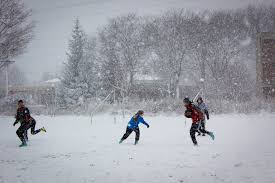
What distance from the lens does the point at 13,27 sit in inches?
1112

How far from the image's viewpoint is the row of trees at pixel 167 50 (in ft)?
122

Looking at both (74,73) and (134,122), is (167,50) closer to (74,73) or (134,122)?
(74,73)

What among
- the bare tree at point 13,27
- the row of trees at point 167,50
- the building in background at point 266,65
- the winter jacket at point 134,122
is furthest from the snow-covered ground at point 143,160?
the row of trees at point 167,50

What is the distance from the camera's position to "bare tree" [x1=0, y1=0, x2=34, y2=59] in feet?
90.6

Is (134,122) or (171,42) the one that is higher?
(171,42)

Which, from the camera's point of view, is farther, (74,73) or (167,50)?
(167,50)

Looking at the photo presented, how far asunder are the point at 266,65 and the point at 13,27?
24.7 meters

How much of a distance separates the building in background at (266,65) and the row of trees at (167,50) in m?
2.85

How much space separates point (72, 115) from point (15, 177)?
21182 millimetres

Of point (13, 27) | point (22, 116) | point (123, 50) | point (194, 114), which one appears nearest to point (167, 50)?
point (123, 50)

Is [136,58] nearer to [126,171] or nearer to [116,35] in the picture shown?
[116,35]

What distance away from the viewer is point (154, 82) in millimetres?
43688

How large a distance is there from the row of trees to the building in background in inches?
112

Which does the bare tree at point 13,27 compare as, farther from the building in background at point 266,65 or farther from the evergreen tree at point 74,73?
the building in background at point 266,65
